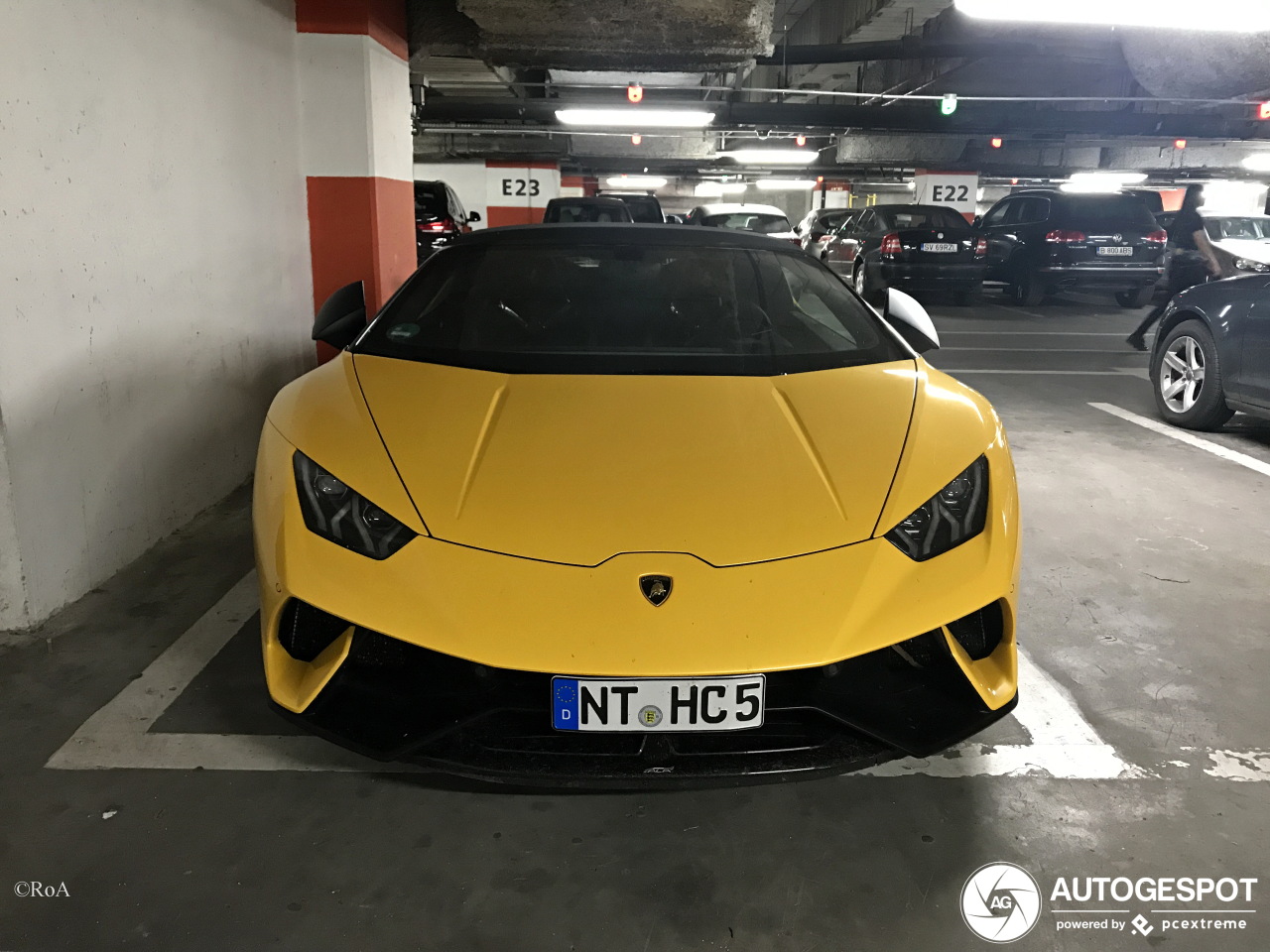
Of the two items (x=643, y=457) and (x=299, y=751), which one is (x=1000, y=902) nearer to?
(x=643, y=457)

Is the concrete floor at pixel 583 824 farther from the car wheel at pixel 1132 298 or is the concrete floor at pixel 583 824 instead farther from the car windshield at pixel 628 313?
the car wheel at pixel 1132 298

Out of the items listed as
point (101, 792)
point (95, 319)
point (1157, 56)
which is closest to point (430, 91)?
point (1157, 56)

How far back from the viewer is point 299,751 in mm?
2354

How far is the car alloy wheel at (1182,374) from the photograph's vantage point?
5957 mm

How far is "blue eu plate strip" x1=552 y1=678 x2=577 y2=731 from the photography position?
1.76m

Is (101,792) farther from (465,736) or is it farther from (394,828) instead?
(465,736)

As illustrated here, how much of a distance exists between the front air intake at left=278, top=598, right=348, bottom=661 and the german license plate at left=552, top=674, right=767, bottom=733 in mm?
558

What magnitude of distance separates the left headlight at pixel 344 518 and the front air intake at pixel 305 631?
6.7 inches

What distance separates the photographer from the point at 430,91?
15.2 meters

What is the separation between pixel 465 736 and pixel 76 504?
7.01 ft

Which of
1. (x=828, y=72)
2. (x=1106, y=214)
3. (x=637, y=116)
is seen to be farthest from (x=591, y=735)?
(x=828, y=72)

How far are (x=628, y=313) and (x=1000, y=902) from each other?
1816mm

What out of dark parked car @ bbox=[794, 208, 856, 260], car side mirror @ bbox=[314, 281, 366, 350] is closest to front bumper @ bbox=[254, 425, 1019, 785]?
car side mirror @ bbox=[314, 281, 366, 350]

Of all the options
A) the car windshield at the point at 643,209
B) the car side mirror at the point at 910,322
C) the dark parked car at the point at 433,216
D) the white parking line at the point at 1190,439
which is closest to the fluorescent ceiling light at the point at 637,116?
the car windshield at the point at 643,209
